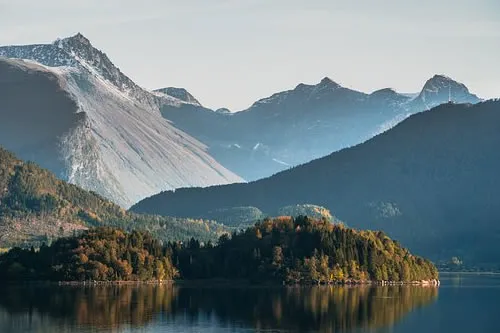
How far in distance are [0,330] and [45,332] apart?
7.09 metres

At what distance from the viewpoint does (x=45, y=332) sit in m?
197

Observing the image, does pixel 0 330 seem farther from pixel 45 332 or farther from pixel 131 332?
pixel 131 332

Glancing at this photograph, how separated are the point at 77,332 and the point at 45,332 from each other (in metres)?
5.07

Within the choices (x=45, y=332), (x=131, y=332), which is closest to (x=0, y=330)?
(x=45, y=332)

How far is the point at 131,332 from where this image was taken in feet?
652

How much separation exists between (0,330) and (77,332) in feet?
39.9

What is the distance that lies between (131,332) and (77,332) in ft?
28.0

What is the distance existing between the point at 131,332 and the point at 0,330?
20.4 meters

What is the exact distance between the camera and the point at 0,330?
197 metres
